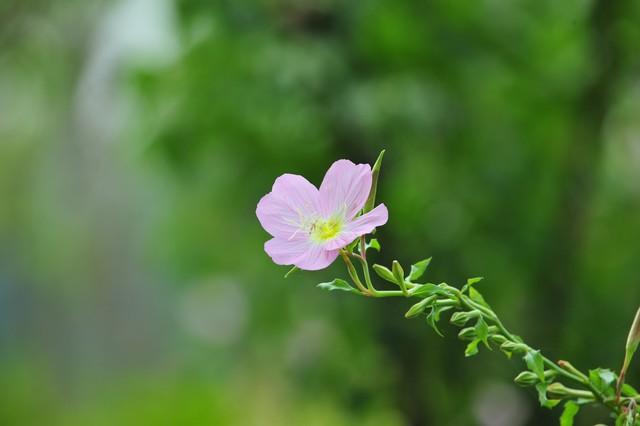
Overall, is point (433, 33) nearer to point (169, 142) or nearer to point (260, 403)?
point (169, 142)

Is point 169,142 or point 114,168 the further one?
point 114,168

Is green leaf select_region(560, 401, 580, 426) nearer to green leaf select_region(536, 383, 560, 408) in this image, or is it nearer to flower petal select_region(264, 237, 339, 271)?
green leaf select_region(536, 383, 560, 408)

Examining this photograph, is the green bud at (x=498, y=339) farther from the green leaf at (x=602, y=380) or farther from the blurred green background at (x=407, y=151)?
the blurred green background at (x=407, y=151)

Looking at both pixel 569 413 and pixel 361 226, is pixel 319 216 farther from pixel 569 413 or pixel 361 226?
pixel 569 413

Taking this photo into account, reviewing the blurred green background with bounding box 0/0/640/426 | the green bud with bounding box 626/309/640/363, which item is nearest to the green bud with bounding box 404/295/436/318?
the green bud with bounding box 626/309/640/363

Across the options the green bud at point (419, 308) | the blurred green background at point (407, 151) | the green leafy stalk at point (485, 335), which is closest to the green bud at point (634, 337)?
the green leafy stalk at point (485, 335)

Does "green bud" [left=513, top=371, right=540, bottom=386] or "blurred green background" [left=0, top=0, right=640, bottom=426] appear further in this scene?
"blurred green background" [left=0, top=0, right=640, bottom=426]

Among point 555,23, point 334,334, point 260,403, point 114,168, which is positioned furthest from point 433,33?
point 114,168
